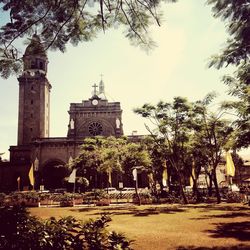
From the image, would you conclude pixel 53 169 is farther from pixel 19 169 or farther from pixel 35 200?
pixel 35 200

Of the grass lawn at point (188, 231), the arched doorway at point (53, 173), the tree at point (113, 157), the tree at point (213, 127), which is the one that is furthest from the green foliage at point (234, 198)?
the arched doorway at point (53, 173)

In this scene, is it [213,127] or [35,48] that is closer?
[35,48]

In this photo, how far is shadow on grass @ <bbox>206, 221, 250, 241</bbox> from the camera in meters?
10.6

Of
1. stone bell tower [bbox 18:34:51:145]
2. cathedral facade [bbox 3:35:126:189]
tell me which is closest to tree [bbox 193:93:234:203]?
cathedral facade [bbox 3:35:126:189]

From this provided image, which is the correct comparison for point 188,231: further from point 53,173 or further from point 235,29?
point 53,173

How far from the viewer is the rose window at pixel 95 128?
5191 centimetres

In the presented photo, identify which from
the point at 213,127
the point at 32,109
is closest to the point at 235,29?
the point at 213,127

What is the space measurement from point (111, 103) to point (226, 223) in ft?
137

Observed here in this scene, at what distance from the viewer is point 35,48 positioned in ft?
23.5

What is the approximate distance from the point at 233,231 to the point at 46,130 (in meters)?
46.5

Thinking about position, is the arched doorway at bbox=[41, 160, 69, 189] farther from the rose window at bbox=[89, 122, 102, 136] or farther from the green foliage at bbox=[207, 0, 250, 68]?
the green foliage at bbox=[207, 0, 250, 68]

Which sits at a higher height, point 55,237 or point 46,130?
point 46,130

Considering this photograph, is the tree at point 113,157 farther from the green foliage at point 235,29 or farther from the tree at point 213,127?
the green foliage at point 235,29

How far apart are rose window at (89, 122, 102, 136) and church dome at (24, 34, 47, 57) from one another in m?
44.8
